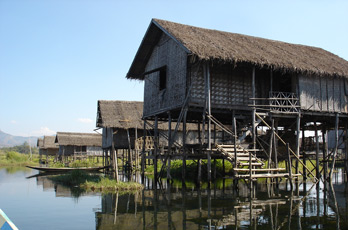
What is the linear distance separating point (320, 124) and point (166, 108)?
9214 mm

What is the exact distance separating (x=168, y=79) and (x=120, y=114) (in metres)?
10.7

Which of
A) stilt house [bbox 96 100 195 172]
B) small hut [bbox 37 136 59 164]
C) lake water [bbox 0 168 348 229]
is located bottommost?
lake water [bbox 0 168 348 229]

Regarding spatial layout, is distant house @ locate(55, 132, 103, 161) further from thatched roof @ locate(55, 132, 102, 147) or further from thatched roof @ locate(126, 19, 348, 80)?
thatched roof @ locate(126, 19, 348, 80)

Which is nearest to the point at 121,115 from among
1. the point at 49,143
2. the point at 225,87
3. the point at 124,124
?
the point at 124,124

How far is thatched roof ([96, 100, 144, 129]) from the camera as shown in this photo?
25.9m

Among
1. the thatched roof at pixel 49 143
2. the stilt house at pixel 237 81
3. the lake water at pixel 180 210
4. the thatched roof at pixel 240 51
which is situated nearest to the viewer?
the lake water at pixel 180 210

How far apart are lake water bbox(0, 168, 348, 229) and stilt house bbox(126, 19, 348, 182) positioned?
7.44 feet

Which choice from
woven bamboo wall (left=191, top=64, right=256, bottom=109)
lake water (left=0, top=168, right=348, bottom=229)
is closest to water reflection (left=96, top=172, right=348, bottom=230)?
lake water (left=0, top=168, right=348, bottom=229)

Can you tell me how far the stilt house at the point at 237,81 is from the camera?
14812 mm

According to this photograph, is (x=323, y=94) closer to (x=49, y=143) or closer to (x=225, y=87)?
(x=225, y=87)

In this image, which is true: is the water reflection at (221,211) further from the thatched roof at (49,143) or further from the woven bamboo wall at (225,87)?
the thatched roof at (49,143)

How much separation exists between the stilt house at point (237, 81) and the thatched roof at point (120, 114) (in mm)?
7262

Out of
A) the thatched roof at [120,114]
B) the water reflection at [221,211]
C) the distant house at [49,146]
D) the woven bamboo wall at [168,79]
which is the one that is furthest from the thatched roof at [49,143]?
the water reflection at [221,211]

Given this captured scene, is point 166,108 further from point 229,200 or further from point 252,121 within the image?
point 229,200
